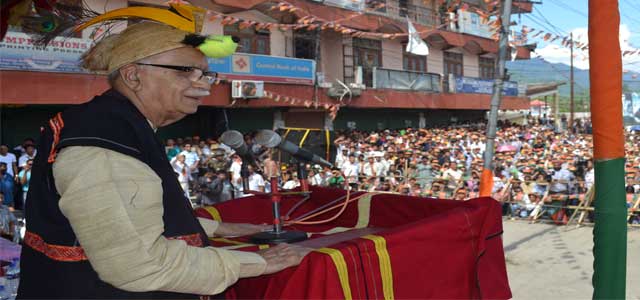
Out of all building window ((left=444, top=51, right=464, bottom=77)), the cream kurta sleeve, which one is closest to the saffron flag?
building window ((left=444, top=51, right=464, bottom=77))

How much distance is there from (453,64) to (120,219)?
28.5 m

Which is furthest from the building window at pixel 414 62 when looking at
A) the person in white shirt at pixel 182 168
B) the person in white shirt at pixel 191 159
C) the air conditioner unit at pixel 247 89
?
the person in white shirt at pixel 182 168

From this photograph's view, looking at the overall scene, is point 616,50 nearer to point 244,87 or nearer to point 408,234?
point 408,234

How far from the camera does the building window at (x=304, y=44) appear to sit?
20359 millimetres

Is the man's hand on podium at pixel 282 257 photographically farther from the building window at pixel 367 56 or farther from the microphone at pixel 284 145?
the building window at pixel 367 56

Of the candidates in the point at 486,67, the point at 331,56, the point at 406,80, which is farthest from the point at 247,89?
the point at 486,67

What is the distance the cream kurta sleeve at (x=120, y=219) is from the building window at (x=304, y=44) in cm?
1910

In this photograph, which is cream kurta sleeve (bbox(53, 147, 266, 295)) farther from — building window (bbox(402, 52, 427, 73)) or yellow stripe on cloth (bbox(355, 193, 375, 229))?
building window (bbox(402, 52, 427, 73))

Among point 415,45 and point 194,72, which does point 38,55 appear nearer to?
point 194,72

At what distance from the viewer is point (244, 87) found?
16.4 m

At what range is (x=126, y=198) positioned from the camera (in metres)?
1.42

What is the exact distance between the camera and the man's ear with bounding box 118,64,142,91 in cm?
170

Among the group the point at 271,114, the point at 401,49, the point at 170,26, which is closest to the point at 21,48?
the point at 271,114

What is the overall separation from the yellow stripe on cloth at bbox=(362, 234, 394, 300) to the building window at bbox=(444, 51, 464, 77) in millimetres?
26554
